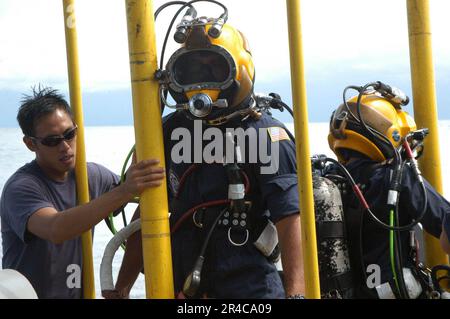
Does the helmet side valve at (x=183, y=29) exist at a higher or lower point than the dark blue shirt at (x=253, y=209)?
higher

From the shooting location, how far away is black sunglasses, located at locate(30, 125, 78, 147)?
3.38 m

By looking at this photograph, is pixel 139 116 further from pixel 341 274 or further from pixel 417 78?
pixel 417 78

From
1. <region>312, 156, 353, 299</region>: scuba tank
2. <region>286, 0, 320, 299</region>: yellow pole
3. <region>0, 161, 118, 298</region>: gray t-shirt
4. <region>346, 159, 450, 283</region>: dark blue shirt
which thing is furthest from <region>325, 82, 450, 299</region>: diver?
<region>0, 161, 118, 298</region>: gray t-shirt

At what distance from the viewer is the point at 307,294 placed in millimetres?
2318

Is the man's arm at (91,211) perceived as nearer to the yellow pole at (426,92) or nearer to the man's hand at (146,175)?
the man's hand at (146,175)

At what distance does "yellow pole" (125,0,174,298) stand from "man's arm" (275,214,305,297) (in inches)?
23.4

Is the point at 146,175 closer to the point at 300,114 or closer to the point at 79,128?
the point at 300,114

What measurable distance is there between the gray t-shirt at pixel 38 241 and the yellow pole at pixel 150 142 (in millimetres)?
961

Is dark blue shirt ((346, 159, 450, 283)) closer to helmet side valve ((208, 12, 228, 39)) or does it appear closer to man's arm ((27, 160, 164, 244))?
helmet side valve ((208, 12, 228, 39))

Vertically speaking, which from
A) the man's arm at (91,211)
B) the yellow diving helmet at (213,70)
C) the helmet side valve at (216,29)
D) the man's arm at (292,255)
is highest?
the helmet side valve at (216,29)

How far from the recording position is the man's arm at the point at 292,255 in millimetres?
2959

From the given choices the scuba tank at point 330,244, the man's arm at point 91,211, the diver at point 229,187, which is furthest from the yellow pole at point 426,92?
the man's arm at point 91,211

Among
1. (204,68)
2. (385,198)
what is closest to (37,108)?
(204,68)

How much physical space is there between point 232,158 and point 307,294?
86 centimetres
